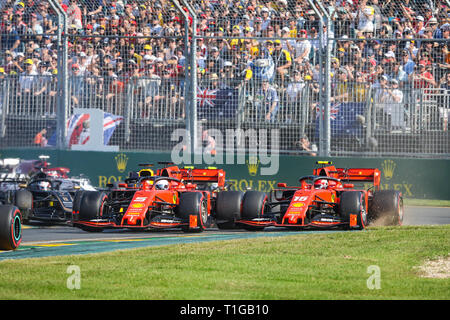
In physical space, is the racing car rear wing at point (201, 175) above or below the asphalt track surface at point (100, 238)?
above

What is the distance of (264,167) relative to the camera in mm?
19391

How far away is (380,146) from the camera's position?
18.5 meters

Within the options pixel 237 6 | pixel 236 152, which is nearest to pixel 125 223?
pixel 236 152

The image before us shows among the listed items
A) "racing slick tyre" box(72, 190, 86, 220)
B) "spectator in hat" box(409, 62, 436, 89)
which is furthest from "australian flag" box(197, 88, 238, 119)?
"racing slick tyre" box(72, 190, 86, 220)

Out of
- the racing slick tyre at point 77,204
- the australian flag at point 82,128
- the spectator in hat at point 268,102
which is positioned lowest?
the racing slick tyre at point 77,204

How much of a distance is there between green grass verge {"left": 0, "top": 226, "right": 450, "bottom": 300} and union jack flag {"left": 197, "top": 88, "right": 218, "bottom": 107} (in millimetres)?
7384

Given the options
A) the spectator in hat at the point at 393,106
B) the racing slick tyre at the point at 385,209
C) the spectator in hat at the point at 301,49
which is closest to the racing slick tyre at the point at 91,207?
the racing slick tyre at the point at 385,209

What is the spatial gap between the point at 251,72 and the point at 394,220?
5.95m

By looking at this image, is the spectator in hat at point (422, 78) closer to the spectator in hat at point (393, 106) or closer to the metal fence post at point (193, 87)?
the spectator in hat at point (393, 106)

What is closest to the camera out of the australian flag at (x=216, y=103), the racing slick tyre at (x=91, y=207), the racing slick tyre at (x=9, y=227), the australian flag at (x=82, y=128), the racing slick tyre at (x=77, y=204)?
the racing slick tyre at (x=9, y=227)

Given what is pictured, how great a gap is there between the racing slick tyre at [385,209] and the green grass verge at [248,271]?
1688 mm

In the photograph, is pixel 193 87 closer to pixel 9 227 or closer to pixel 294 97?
pixel 294 97

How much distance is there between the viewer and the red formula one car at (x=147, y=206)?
44.5 ft
